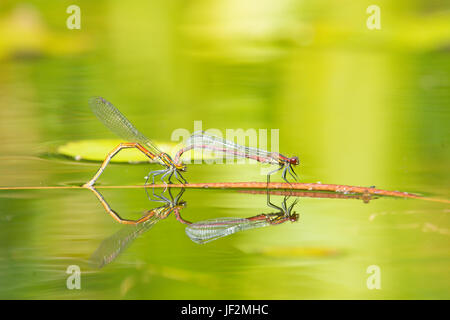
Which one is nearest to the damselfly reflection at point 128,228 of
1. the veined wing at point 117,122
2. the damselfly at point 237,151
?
the damselfly at point 237,151

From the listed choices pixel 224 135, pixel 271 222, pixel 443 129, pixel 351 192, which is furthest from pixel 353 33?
pixel 271 222

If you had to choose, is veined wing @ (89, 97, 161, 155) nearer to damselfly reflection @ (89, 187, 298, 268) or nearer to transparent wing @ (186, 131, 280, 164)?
transparent wing @ (186, 131, 280, 164)

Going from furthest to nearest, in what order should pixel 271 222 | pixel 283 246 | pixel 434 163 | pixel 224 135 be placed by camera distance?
pixel 224 135
pixel 434 163
pixel 271 222
pixel 283 246

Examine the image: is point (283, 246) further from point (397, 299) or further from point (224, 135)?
point (224, 135)

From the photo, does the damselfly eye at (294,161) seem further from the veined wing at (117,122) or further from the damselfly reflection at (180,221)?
the veined wing at (117,122)

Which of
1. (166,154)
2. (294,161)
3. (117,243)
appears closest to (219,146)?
(166,154)

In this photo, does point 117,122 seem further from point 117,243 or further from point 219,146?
point 117,243
